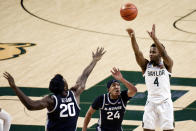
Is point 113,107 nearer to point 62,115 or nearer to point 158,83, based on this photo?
point 158,83

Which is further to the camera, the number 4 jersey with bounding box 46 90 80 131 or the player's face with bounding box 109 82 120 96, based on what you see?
the player's face with bounding box 109 82 120 96

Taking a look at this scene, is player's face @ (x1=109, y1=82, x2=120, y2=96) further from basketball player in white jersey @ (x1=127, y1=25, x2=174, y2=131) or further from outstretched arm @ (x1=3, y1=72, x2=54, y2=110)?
outstretched arm @ (x1=3, y1=72, x2=54, y2=110)

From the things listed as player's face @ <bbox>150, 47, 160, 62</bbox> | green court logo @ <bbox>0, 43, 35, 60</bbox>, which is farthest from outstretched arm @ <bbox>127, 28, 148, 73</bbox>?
green court logo @ <bbox>0, 43, 35, 60</bbox>

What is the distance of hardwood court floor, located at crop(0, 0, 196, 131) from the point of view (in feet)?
41.9

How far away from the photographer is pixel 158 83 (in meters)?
9.55

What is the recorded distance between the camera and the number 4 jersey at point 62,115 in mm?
7203

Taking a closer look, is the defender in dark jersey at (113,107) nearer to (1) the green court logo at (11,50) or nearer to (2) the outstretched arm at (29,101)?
(2) the outstretched arm at (29,101)

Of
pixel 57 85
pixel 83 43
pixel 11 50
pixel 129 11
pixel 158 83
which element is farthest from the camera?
pixel 83 43

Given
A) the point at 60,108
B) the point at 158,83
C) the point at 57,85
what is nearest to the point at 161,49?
the point at 158,83

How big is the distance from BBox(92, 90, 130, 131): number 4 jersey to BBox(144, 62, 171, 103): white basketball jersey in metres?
0.54

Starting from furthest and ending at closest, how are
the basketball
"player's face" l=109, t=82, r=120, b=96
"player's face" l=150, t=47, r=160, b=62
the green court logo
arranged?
1. the green court logo
2. the basketball
3. "player's face" l=150, t=47, r=160, b=62
4. "player's face" l=109, t=82, r=120, b=96

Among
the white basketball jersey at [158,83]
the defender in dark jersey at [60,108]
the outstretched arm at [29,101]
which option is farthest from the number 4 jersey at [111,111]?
the outstretched arm at [29,101]

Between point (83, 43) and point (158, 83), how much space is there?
26.6 feet

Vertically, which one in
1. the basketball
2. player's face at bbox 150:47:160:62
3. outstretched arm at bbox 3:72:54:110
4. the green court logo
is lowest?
outstretched arm at bbox 3:72:54:110
